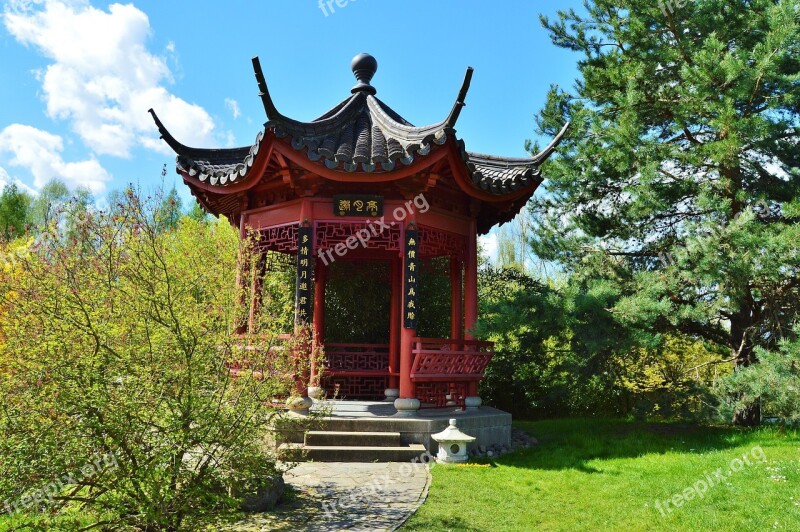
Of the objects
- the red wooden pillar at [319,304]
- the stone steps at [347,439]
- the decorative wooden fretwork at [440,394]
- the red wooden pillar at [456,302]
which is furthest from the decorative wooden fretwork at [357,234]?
the stone steps at [347,439]

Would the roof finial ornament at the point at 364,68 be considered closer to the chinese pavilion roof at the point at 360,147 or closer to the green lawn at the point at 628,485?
the chinese pavilion roof at the point at 360,147

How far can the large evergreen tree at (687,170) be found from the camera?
704cm

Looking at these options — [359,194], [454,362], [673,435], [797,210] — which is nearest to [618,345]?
[673,435]

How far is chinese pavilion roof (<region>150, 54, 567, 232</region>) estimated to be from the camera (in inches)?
260

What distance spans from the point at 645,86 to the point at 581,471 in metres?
6.01

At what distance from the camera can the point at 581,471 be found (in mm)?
6105

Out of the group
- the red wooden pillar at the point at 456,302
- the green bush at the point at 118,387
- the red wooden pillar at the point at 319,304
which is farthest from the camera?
the red wooden pillar at the point at 456,302

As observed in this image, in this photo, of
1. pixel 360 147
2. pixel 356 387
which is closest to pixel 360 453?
pixel 356 387

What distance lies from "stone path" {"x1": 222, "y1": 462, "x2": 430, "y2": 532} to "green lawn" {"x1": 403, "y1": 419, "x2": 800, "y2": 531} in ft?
0.69

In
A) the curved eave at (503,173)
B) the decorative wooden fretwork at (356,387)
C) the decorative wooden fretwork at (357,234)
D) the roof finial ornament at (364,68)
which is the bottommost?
the decorative wooden fretwork at (356,387)

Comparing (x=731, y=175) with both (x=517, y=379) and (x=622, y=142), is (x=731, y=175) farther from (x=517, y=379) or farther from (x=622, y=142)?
(x=517, y=379)

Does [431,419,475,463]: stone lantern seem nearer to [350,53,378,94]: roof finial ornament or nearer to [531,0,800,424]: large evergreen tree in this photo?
[531,0,800,424]: large evergreen tree

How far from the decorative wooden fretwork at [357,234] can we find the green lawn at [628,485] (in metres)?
2.92

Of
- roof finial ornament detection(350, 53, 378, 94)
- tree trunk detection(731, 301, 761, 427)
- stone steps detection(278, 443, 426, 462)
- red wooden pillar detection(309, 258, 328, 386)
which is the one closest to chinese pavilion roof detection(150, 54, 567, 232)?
roof finial ornament detection(350, 53, 378, 94)
